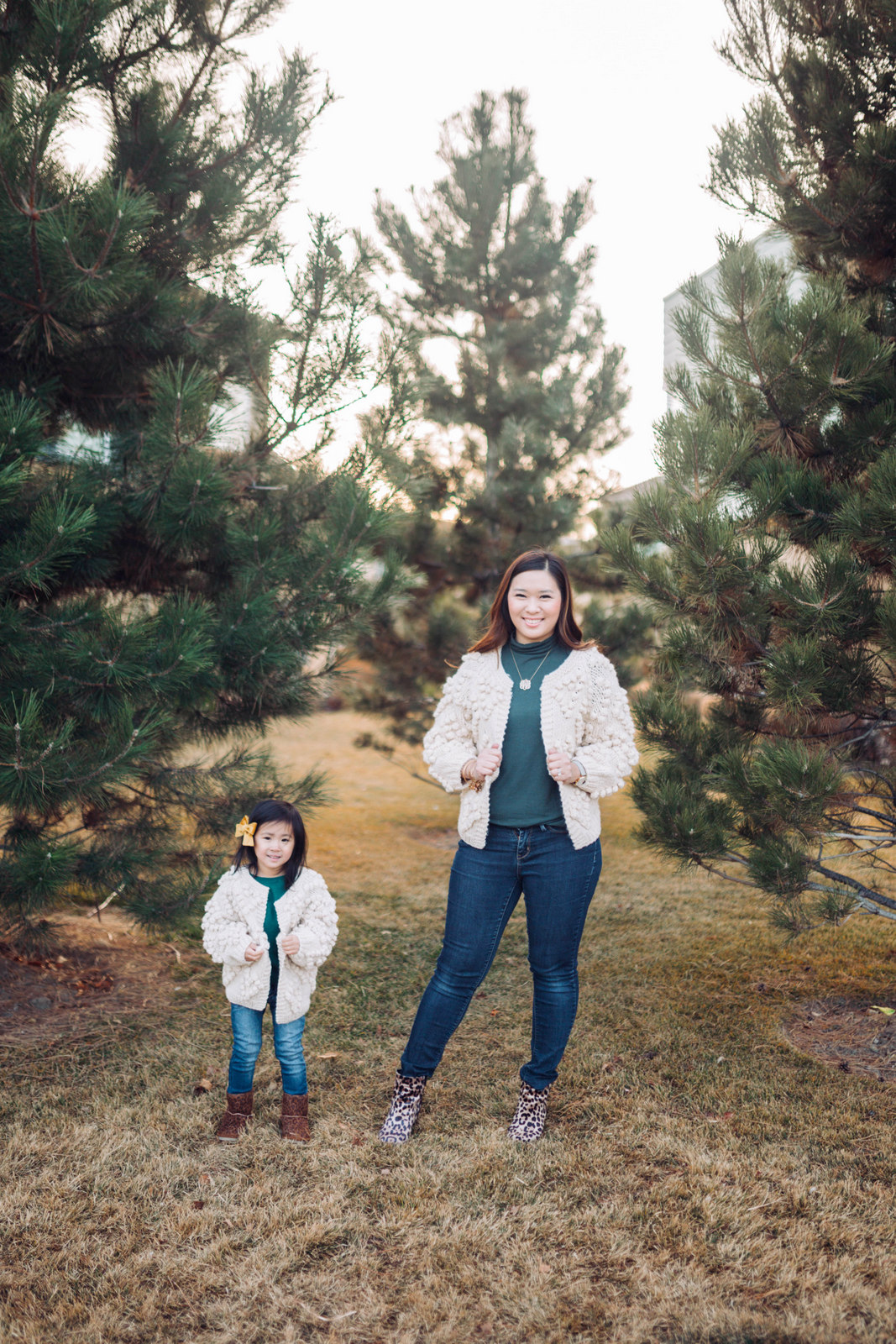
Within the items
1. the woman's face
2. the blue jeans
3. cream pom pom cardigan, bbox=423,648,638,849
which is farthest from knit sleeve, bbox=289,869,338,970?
the woman's face

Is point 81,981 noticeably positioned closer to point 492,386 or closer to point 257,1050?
point 257,1050

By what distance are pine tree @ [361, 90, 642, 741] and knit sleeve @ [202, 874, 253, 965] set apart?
4.02m

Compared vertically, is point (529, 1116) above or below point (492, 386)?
below

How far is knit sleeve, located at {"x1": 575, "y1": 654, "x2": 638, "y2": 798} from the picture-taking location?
253 cm

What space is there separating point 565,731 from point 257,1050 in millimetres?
1348

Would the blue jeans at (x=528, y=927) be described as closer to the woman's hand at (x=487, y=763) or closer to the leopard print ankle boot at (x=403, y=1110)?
the leopard print ankle boot at (x=403, y=1110)

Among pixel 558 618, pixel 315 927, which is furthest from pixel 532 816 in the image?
pixel 315 927

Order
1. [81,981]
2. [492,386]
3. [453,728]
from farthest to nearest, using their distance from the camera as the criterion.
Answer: [492,386], [81,981], [453,728]

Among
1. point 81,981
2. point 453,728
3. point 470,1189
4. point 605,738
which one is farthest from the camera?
point 81,981

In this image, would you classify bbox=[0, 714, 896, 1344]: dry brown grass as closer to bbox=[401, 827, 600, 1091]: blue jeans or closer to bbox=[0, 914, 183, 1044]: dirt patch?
bbox=[0, 914, 183, 1044]: dirt patch

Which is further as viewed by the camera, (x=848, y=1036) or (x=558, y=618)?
(x=848, y=1036)

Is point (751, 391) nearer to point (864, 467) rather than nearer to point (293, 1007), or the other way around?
point (864, 467)

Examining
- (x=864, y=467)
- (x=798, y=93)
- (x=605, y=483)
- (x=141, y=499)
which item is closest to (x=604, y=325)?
(x=605, y=483)

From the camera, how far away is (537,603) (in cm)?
264
